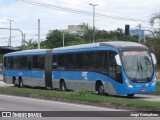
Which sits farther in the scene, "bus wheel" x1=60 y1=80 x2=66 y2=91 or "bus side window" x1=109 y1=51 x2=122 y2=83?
"bus wheel" x1=60 y1=80 x2=66 y2=91

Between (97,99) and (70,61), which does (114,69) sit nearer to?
(97,99)

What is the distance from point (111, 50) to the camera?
27.1m

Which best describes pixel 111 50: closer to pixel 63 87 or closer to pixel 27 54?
pixel 63 87

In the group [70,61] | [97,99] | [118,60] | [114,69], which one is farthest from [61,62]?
[97,99]

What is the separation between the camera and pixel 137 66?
26.5 metres

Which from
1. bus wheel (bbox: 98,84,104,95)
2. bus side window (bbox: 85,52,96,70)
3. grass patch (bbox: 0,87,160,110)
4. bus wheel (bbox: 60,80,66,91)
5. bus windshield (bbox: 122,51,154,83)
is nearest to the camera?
grass patch (bbox: 0,87,160,110)

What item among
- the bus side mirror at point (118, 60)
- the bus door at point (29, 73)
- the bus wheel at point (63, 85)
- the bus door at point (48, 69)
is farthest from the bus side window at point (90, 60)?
the bus door at point (29, 73)

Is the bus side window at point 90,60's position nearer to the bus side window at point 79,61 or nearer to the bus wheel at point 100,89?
the bus side window at point 79,61

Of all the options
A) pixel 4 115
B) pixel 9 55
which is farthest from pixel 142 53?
pixel 9 55

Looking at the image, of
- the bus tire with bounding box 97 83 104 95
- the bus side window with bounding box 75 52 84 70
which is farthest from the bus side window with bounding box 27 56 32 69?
the bus tire with bounding box 97 83 104 95

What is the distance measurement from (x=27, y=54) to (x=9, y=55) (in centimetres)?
415

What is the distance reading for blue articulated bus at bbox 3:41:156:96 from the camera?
2641 cm

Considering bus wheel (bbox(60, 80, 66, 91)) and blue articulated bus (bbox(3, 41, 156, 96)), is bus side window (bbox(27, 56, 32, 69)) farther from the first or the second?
bus wheel (bbox(60, 80, 66, 91))

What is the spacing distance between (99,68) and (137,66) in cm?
261
